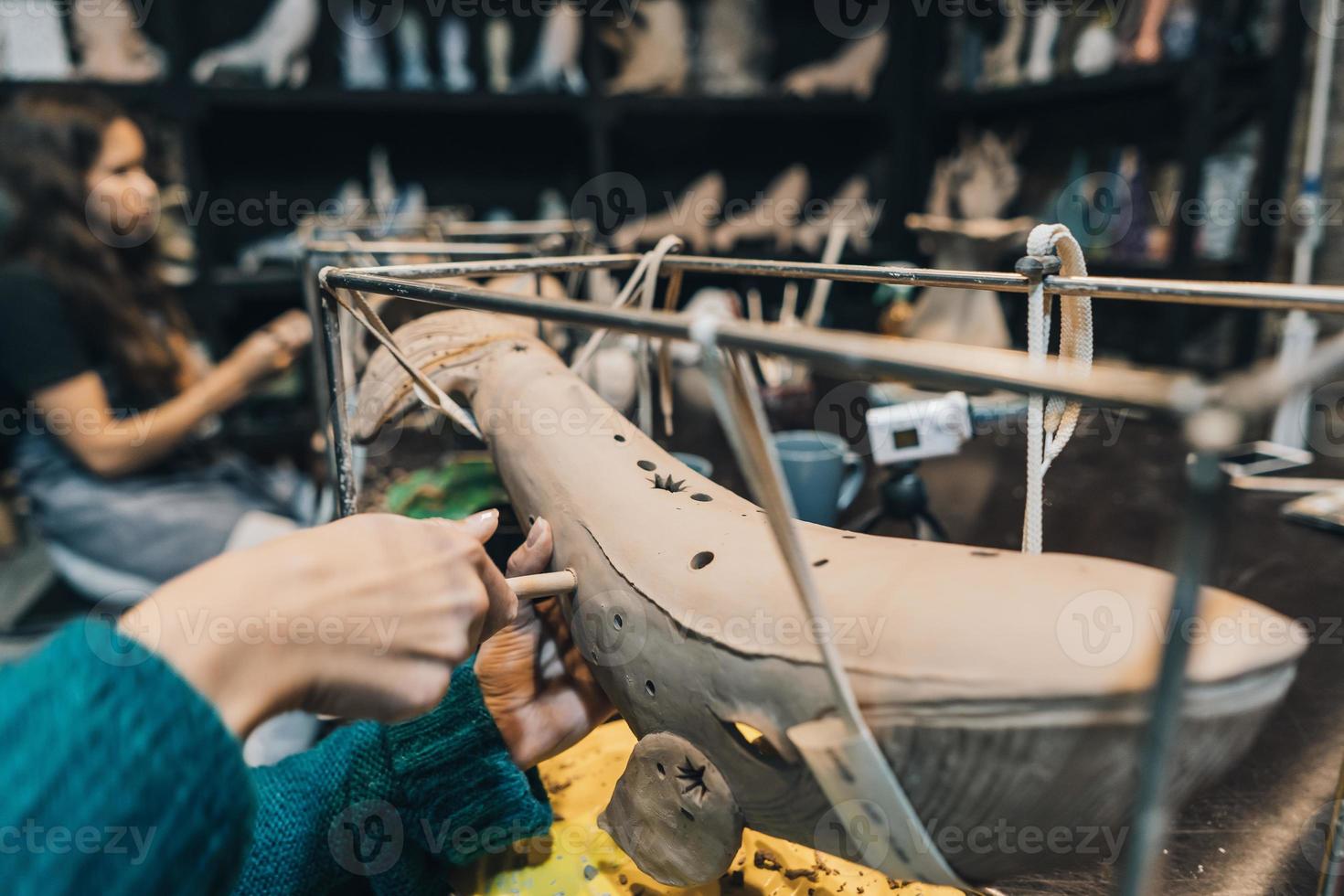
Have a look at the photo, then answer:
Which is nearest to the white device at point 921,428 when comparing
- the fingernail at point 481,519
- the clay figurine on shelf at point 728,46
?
the fingernail at point 481,519

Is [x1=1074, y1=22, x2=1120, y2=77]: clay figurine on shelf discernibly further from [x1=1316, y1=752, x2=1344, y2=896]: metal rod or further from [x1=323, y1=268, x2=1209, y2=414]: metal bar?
[x1=323, y1=268, x2=1209, y2=414]: metal bar

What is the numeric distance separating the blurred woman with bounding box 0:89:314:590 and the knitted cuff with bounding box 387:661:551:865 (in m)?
0.86

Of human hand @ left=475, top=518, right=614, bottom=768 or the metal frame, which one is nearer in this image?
the metal frame

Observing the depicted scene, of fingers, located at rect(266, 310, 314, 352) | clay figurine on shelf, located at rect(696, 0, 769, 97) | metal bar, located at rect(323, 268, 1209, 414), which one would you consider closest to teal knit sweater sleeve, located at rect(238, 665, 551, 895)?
metal bar, located at rect(323, 268, 1209, 414)

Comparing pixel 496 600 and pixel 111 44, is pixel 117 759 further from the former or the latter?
pixel 111 44

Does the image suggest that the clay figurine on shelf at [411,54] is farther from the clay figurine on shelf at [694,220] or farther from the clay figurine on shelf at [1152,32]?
the clay figurine on shelf at [1152,32]

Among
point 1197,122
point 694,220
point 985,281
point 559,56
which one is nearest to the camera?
point 985,281

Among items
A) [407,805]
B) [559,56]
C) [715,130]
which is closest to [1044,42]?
[715,130]

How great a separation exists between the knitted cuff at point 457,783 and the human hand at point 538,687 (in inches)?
1.0

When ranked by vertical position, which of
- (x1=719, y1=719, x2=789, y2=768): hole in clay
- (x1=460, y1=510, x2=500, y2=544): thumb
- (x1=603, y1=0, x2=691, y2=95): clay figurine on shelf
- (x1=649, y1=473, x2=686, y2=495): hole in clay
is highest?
(x1=603, y1=0, x2=691, y2=95): clay figurine on shelf

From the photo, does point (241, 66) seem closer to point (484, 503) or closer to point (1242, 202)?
point (484, 503)

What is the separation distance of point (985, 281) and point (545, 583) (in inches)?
14.5

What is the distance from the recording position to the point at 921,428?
87cm

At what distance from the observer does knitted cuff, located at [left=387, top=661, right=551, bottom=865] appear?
1.78 feet
